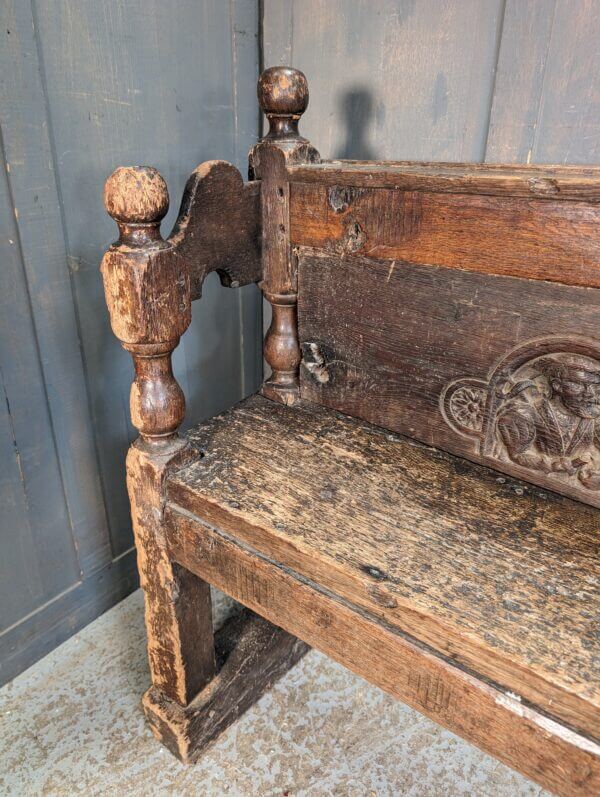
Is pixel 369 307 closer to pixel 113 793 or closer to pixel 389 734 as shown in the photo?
pixel 389 734

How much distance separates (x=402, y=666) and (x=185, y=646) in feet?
1.44

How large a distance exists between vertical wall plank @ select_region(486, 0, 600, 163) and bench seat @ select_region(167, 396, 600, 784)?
1.78 feet

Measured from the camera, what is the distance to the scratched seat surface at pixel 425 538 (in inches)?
22.4

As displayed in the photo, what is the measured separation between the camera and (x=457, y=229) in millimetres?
742

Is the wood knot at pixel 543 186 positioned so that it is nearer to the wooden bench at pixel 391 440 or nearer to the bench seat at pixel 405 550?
the wooden bench at pixel 391 440

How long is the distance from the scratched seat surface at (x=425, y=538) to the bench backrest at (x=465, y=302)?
0.06m

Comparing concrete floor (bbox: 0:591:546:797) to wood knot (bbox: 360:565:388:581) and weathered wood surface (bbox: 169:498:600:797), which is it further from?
wood knot (bbox: 360:565:388:581)

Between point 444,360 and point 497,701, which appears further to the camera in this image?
point 444,360

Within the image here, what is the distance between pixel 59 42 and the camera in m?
0.92

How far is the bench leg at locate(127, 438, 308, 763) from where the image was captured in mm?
859

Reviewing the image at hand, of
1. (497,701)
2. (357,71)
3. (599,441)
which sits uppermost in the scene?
(357,71)

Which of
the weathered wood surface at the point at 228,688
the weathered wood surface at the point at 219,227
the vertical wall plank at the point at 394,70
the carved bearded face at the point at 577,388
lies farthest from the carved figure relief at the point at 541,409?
the weathered wood surface at the point at 228,688

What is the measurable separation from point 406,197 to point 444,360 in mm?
225

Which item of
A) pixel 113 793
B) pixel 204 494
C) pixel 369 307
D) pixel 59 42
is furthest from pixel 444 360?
pixel 113 793
